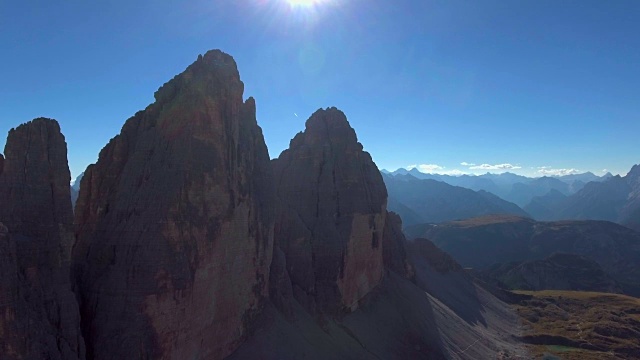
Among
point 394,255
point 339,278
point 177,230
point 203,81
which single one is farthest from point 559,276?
point 177,230

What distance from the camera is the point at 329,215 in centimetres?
5181

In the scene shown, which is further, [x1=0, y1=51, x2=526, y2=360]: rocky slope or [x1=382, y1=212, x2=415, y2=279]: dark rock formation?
[x1=382, y1=212, x2=415, y2=279]: dark rock formation

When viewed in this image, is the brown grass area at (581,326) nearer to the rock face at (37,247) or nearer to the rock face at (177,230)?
the rock face at (177,230)

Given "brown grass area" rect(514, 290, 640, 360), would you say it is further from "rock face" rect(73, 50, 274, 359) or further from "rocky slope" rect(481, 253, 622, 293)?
"rock face" rect(73, 50, 274, 359)

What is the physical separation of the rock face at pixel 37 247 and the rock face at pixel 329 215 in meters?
24.1

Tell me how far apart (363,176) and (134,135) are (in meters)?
31.7

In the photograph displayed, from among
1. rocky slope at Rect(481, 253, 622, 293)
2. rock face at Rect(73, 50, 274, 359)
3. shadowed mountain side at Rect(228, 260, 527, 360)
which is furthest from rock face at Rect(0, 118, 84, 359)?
rocky slope at Rect(481, 253, 622, 293)

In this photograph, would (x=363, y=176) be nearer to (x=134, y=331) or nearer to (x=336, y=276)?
(x=336, y=276)

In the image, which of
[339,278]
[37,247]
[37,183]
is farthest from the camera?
[339,278]

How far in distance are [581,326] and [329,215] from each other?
2461 inches

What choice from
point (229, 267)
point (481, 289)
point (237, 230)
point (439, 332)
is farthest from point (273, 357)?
point (481, 289)

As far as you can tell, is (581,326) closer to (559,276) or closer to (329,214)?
(329,214)

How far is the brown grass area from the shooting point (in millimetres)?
71500

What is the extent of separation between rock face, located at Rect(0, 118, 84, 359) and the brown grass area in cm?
6493
